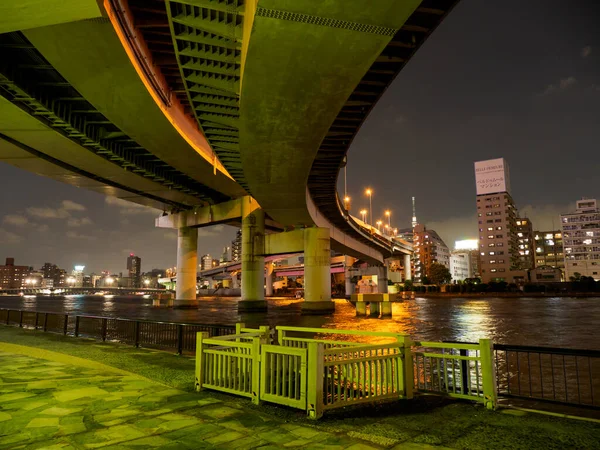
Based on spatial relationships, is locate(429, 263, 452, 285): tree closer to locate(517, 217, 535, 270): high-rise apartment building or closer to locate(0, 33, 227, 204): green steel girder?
locate(517, 217, 535, 270): high-rise apartment building

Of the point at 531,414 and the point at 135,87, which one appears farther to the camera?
the point at 135,87

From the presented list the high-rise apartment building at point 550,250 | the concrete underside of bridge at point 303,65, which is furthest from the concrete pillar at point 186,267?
the high-rise apartment building at point 550,250

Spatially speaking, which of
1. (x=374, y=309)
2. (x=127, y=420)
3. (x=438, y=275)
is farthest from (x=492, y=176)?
(x=127, y=420)

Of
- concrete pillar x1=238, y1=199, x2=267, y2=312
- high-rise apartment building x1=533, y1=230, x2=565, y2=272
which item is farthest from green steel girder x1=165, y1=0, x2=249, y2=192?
high-rise apartment building x1=533, y1=230, x2=565, y2=272

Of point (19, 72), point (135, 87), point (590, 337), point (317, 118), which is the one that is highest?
point (19, 72)

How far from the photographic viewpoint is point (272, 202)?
33375 mm

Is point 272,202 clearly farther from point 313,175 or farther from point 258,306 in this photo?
point 258,306

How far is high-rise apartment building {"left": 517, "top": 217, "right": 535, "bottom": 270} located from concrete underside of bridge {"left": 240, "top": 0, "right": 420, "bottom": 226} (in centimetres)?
18089

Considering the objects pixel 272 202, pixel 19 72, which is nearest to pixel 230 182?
pixel 272 202

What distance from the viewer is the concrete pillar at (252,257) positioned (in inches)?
1997

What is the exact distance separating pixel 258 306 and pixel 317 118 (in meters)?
37.9

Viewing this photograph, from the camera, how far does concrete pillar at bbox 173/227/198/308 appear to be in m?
59.9

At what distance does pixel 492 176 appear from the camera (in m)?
178

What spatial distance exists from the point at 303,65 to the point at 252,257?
41.0m
